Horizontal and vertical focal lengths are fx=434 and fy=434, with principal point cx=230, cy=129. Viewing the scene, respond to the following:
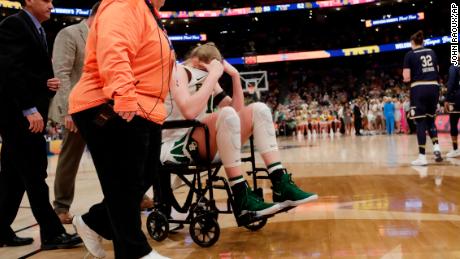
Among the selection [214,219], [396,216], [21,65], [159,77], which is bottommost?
[396,216]

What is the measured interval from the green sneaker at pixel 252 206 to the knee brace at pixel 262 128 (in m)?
0.30

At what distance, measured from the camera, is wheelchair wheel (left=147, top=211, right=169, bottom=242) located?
7.78 feet

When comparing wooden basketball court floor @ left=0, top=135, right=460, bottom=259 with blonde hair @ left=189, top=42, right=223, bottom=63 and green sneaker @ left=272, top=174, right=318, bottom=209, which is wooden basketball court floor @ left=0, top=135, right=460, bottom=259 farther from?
blonde hair @ left=189, top=42, right=223, bottom=63

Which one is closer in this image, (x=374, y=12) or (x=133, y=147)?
(x=133, y=147)

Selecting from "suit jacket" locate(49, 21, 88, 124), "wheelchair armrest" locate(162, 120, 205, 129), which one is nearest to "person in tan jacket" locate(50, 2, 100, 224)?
"suit jacket" locate(49, 21, 88, 124)

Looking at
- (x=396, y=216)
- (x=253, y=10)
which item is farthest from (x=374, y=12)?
(x=396, y=216)

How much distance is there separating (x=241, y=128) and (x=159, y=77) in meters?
0.88

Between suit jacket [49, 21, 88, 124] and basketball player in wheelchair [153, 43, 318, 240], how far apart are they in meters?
0.76

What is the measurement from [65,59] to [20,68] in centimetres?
65

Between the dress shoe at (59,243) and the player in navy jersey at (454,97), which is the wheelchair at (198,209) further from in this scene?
the player in navy jersey at (454,97)

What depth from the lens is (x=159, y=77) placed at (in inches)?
68.4

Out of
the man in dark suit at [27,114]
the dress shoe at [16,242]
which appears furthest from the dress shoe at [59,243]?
the dress shoe at [16,242]

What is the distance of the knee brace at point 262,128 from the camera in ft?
7.97

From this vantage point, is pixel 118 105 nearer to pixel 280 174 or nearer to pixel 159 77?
pixel 159 77
